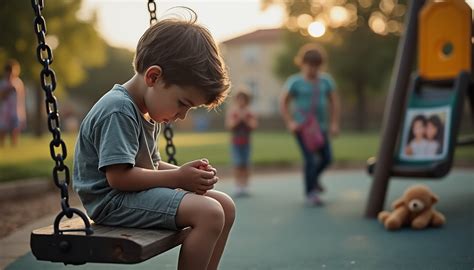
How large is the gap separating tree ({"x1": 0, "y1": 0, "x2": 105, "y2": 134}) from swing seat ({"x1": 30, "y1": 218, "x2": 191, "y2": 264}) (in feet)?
60.3

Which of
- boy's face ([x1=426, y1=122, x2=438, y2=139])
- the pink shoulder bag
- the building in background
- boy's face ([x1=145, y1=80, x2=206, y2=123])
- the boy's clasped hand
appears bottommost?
the building in background

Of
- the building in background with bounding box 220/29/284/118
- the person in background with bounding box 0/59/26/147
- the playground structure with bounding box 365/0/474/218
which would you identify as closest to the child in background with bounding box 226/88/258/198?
the playground structure with bounding box 365/0/474/218

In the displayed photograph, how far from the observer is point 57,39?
25.6 metres

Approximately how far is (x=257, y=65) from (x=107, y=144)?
46389 millimetres

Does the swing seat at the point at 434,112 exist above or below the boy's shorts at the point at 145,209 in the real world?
below

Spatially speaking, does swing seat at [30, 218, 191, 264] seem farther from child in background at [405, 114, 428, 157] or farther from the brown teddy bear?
child in background at [405, 114, 428, 157]

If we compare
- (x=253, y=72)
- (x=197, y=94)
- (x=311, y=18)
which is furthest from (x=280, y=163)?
(x=253, y=72)

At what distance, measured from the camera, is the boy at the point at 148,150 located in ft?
6.77

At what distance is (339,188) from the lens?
699cm

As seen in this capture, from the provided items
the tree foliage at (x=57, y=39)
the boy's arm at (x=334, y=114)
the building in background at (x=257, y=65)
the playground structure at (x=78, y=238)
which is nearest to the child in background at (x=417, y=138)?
the boy's arm at (x=334, y=114)

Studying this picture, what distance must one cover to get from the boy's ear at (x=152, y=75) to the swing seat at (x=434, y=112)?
302 centimetres

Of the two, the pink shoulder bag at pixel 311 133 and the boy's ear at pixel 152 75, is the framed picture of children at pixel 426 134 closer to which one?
the pink shoulder bag at pixel 311 133

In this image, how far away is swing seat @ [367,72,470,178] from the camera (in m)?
4.65

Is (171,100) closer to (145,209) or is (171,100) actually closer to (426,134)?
(145,209)
